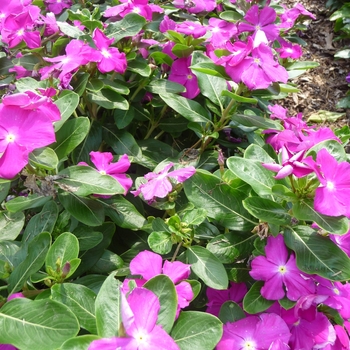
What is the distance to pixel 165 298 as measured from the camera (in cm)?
88

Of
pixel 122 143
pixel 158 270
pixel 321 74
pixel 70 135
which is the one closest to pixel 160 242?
pixel 158 270

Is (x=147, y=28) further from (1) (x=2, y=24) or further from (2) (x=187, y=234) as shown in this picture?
(2) (x=187, y=234)

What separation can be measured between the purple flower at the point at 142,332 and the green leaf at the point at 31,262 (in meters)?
0.39

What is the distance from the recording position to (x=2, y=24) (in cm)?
154

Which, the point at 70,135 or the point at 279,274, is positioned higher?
the point at 70,135

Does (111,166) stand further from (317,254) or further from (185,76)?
(317,254)

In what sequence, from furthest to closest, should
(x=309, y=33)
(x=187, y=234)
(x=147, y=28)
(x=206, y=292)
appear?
(x=309, y=33) < (x=147, y=28) < (x=206, y=292) < (x=187, y=234)

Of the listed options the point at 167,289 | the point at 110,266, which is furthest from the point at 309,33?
the point at 167,289

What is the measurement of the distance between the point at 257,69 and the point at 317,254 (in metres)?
0.60

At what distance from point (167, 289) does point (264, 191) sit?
40 cm

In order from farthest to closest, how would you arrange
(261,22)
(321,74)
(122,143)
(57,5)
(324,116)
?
(321,74) → (324,116) → (57,5) → (261,22) → (122,143)

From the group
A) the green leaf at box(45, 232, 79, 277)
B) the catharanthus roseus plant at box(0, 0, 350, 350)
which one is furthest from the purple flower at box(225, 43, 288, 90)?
the green leaf at box(45, 232, 79, 277)

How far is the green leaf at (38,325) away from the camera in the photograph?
863mm

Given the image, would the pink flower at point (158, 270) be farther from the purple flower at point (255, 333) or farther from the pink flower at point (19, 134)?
the pink flower at point (19, 134)
